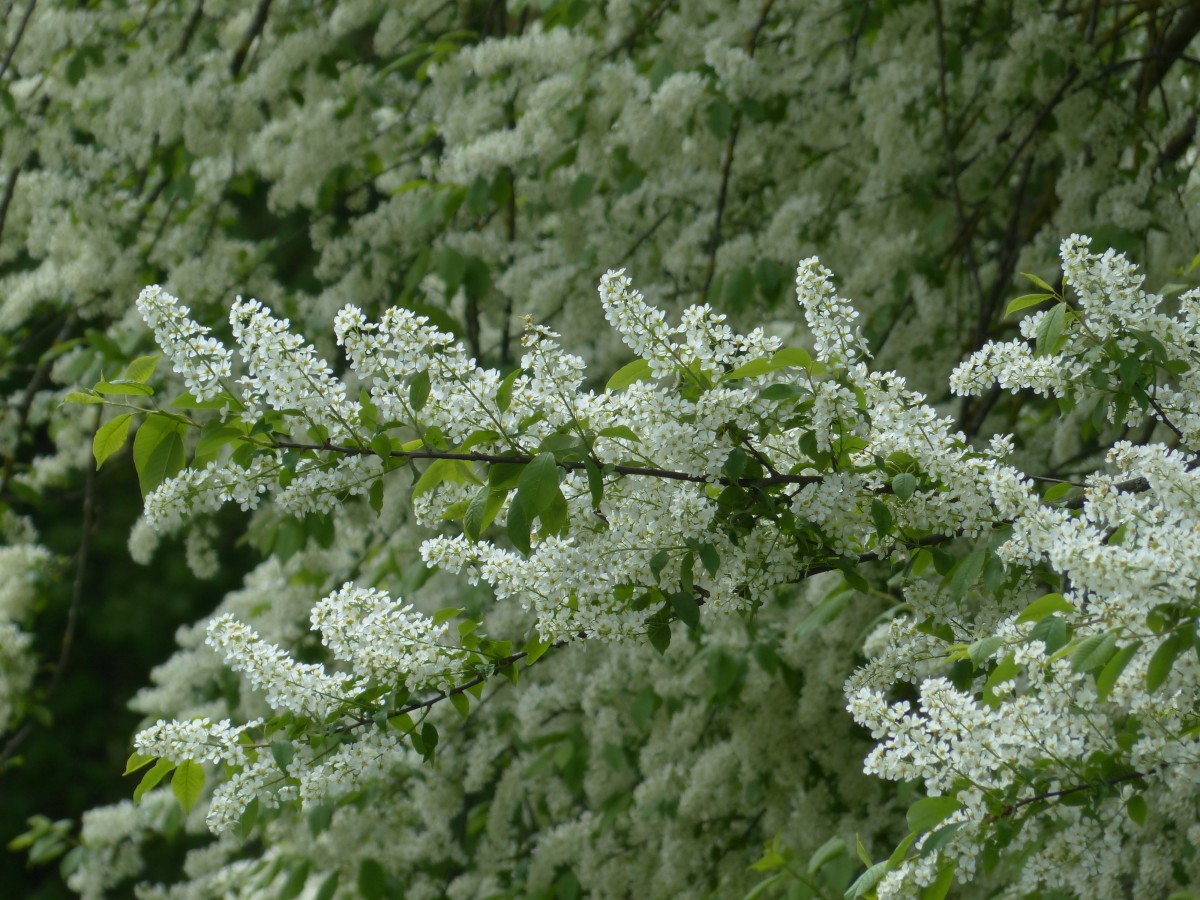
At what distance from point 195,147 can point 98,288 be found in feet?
2.32

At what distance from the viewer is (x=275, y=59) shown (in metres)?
4.77

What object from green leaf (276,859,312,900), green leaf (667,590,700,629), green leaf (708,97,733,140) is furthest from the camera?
green leaf (276,859,312,900)

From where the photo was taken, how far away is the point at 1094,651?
158 centimetres

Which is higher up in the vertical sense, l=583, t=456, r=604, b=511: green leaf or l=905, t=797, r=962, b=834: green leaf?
l=583, t=456, r=604, b=511: green leaf

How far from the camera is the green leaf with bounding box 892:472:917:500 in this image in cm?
182

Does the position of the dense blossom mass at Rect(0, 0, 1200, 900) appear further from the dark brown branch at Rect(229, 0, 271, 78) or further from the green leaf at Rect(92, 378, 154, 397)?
the dark brown branch at Rect(229, 0, 271, 78)

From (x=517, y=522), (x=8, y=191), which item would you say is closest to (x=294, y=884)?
(x=8, y=191)

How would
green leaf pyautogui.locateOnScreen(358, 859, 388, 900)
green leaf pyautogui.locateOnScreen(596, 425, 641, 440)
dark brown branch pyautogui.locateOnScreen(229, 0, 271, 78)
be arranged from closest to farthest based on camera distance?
green leaf pyautogui.locateOnScreen(596, 425, 641, 440) < green leaf pyautogui.locateOnScreen(358, 859, 388, 900) < dark brown branch pyautogui.locateOnScreen(229, 0, 271, 78)

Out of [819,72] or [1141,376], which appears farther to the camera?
[819,72]

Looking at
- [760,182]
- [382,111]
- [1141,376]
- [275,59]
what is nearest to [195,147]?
[275,59]

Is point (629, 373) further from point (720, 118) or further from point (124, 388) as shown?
point (720, 118)

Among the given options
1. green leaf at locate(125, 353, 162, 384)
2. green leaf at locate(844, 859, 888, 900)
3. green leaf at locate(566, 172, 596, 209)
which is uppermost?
green leaf at locate(566, 172, 596, 209)

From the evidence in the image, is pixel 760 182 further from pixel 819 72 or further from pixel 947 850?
pixel 947 850

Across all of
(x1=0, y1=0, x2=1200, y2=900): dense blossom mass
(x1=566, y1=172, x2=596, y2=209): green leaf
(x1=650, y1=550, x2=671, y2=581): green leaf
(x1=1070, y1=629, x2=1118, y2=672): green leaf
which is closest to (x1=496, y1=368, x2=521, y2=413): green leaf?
(x1=0, y1=0, x2=1200, y2=900): dense blossom mass
